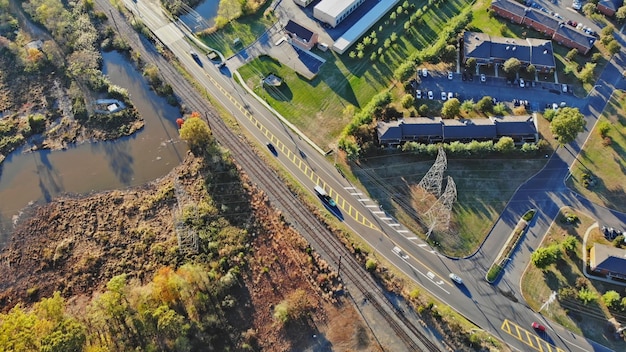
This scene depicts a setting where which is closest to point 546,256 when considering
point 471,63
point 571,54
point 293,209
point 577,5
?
point 293,209

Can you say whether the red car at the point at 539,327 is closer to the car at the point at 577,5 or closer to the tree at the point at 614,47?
the tree at the point at 614,47

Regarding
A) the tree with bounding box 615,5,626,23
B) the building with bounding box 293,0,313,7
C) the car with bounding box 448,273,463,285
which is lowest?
the car with bounding box 448,273,463,285

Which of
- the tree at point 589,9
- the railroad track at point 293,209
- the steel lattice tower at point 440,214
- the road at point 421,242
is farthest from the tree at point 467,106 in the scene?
the tree at point 589,9

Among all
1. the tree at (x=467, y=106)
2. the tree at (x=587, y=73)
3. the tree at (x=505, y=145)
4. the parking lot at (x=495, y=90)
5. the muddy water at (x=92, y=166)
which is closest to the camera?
the tree at (x=505, y=145)

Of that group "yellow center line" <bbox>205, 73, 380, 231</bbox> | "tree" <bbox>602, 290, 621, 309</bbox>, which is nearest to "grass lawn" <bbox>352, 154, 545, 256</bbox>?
"yellow center line" <bbox>205, 73, 380, 231</bbox>

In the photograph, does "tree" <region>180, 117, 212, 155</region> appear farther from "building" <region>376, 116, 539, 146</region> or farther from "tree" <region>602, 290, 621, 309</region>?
"tree" <region>602, 290, 621, 309</region>
